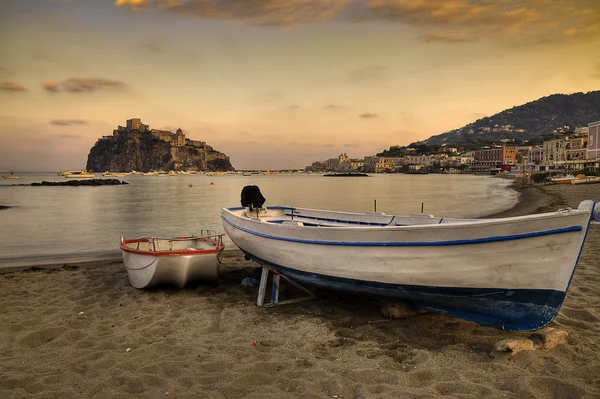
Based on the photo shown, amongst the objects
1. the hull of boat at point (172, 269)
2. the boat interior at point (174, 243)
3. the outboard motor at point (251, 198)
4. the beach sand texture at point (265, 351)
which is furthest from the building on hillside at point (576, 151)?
the hull of boat at point (172, 269)

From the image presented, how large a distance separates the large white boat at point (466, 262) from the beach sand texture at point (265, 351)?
537 mm

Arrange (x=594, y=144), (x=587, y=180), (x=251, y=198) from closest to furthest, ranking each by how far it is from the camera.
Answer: (x=251, y=198) < (x=587, y=180) < (x=594, y=144)

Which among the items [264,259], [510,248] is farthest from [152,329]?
[510,248]

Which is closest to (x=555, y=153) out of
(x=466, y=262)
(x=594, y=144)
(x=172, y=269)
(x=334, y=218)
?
(x=594, y=144)

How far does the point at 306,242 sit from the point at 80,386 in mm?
4370

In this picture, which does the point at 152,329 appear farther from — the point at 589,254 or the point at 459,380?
the point at 589,254

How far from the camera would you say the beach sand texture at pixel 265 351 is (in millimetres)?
4988

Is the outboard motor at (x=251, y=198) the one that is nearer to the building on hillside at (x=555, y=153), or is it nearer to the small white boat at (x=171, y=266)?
the small white boat at (x=171, y=266)

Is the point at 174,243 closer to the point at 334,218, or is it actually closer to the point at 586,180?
the point at 334,218

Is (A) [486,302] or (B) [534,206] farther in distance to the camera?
(B) [534,206]

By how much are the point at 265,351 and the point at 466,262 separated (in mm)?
3480

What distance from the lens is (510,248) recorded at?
5699mm

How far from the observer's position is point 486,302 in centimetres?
623

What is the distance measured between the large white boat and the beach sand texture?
0.54m
